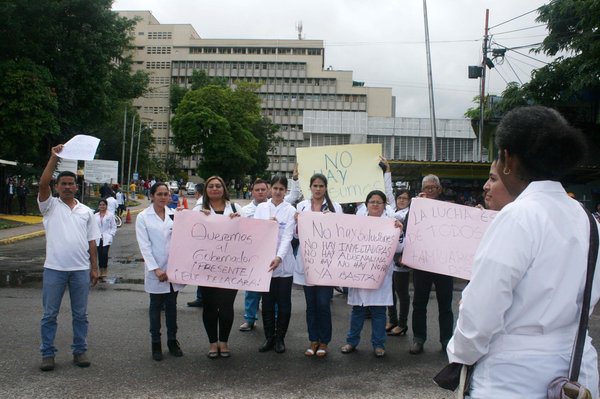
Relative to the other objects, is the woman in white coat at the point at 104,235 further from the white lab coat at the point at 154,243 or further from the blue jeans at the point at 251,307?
the white lab coat at the point at 154,243

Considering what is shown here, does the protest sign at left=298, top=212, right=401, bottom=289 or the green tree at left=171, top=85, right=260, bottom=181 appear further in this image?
the green tree at left=171, top=85, right=260, bottom=181

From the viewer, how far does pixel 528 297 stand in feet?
6.77

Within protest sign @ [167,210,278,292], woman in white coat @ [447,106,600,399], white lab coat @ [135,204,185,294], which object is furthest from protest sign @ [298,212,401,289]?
woman in white coat @ [447,106,600,399]

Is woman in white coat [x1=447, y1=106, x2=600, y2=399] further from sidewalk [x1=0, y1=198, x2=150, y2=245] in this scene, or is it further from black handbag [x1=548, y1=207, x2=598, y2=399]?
sidewalk [x1=0, y1=198, x2=150, y2=245]

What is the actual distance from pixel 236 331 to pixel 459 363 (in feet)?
17.1

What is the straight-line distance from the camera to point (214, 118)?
59969 millimetres

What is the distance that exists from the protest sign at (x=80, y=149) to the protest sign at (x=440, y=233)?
3418 millimetres

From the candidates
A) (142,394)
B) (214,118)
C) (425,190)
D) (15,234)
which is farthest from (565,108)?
(214,118)

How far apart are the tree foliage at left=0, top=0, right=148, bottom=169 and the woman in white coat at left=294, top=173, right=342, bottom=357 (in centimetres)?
2062

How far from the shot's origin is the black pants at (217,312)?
600cm

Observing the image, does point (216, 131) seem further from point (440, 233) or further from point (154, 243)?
point (440, 233)

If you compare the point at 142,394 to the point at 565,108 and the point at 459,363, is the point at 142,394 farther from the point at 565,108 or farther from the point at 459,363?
the point at 565,108

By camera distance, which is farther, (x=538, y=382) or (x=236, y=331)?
(x=236, y=331)

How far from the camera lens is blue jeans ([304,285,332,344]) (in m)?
6.11
